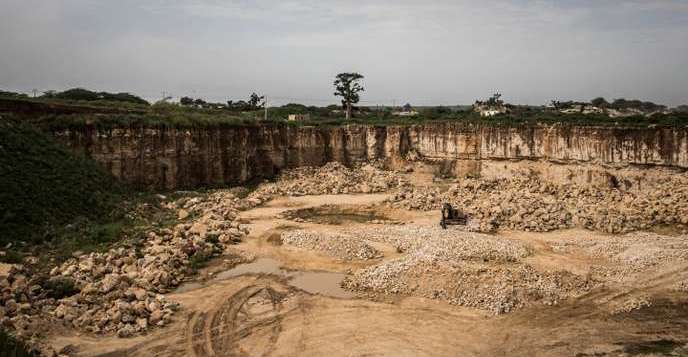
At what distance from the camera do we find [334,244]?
2125cm

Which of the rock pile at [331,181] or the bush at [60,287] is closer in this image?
the bush at [60,287]

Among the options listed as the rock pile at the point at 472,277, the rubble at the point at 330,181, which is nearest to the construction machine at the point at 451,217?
the rock pile at the point at 472,277

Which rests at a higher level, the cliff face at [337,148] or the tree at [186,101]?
the tree at [186,101]

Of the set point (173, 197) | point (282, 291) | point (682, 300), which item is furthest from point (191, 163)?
point (682, 300)

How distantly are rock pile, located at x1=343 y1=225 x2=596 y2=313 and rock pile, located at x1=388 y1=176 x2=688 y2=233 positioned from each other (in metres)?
4.10

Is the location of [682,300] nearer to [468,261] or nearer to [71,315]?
[468,261]

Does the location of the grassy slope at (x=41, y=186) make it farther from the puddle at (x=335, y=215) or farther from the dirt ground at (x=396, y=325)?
the puddle at (x=335, y=215)

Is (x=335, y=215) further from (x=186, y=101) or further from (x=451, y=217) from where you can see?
(x=186, y=101)

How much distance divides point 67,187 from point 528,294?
18.6 meters

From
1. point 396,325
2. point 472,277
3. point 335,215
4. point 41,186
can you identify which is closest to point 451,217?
point 335,215

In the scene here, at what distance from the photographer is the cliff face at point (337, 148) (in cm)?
2923

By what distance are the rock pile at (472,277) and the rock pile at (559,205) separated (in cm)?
410

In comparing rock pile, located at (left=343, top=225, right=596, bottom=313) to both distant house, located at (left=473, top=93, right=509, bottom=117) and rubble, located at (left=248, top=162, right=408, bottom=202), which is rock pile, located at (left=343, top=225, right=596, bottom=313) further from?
distant house, located at (left=473, top=93, right=509, bottom=117)

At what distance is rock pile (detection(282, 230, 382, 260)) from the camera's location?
2045cm
